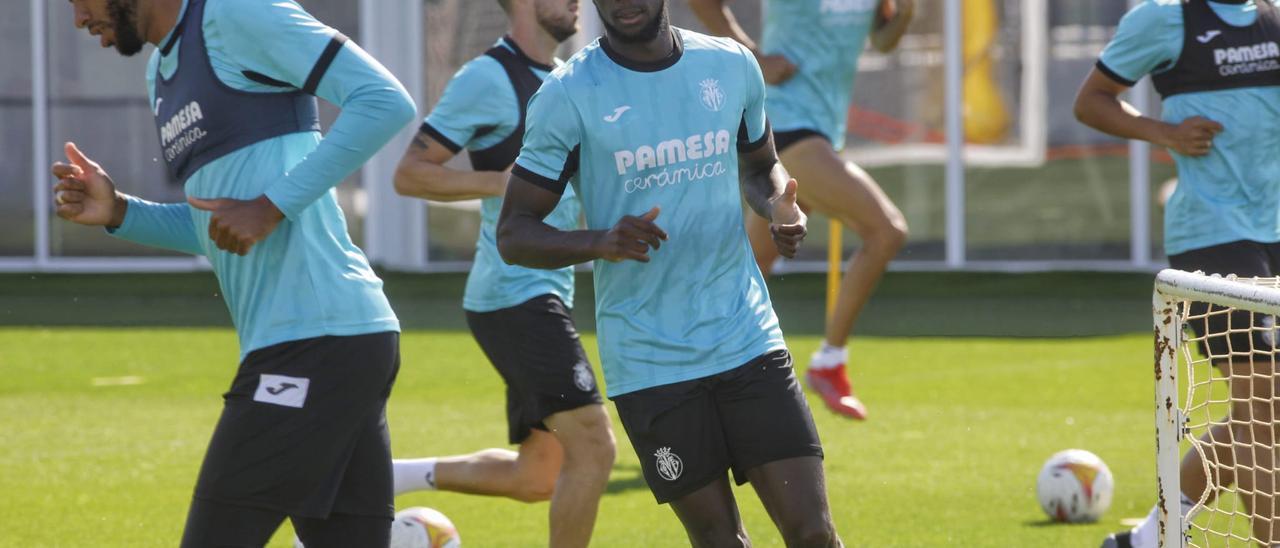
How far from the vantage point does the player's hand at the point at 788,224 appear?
456 cm

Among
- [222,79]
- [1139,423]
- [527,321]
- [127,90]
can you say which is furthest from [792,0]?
[127,90]

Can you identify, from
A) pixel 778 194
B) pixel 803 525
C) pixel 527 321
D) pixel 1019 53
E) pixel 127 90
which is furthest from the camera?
pixel 127 90

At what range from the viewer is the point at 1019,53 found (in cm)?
1939

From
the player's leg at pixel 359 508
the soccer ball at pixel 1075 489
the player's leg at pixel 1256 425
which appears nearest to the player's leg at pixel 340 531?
the player's leg at pixel 359 508

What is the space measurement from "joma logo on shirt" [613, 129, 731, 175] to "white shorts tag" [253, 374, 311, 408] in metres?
0.98

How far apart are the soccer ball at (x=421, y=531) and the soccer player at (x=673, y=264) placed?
1939 mm

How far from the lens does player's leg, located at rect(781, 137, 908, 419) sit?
29.2 feet

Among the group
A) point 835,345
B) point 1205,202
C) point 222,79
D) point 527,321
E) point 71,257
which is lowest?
point 71,257

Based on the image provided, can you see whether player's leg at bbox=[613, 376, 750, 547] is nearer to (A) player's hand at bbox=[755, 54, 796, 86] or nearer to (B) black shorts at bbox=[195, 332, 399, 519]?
(B) black shorts at bbox=[195, 332, 399, 519]

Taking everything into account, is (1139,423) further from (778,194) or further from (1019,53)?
(1019,53)

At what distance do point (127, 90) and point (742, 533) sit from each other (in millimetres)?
18141

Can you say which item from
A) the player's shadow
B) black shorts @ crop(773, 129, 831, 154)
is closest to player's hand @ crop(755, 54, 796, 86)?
black shorts @ crop(773, 129, 831, 154)

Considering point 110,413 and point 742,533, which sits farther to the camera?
point 110,413

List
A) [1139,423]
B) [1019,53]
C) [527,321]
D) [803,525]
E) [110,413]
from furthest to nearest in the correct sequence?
[1019,53]
[110,413]
[1139,423]
[527,321]
[803,525]
